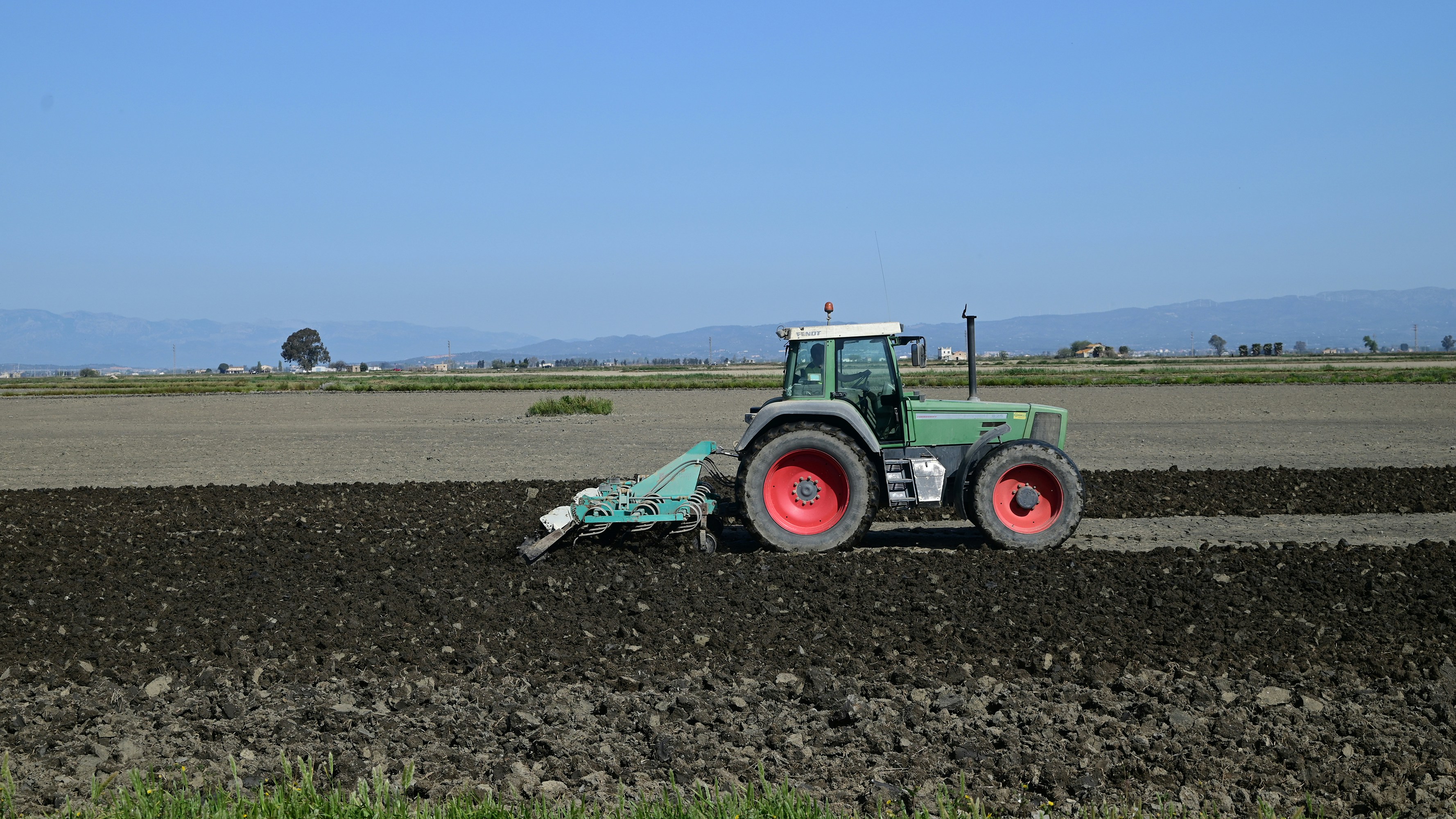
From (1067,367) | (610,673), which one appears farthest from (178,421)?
(1067,367)

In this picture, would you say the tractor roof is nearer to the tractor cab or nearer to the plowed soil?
the tractor cab

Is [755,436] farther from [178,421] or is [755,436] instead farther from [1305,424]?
[178,421]

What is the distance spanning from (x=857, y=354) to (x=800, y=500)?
4.83 feet

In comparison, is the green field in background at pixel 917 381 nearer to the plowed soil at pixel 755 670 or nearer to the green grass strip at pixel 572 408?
the green grass strip at pixel 572 408

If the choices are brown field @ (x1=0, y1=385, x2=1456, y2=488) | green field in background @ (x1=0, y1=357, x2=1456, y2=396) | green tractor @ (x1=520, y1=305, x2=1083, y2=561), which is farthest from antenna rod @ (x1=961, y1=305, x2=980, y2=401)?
green field in background @ (x1=0, y1=357, x2=1456, y2=396)

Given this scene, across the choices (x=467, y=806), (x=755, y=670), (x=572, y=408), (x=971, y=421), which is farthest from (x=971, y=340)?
(x=572, y=408)

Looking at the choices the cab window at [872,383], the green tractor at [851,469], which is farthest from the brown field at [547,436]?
the cab window at [872,383]

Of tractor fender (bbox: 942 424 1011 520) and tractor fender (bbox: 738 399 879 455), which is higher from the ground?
tractor fender (bbox: 738 399 879 455)

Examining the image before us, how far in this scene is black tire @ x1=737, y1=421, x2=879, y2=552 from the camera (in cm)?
973

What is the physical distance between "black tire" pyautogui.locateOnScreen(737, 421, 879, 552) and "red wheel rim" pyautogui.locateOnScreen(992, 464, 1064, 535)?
120 centimetres

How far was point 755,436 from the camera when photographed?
9.84m

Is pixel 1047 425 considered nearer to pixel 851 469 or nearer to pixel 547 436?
pixel 851 469

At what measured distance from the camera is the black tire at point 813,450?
9.73 metres

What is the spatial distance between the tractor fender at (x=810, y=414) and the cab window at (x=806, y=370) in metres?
0.33
